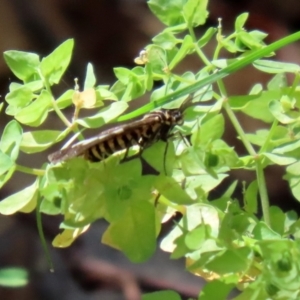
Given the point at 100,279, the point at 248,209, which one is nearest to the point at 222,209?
the point at 248,209

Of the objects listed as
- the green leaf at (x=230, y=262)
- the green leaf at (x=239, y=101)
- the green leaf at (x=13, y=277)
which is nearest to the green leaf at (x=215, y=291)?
the green leaf at (x=230, y=262)

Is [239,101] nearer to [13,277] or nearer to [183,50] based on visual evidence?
[183,50]

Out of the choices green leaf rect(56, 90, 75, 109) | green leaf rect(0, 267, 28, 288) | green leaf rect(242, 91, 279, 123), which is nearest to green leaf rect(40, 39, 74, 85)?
green leaf rect(56, 90, 75, 109)

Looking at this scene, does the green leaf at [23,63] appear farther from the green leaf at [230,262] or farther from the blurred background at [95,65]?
the blurred background at [95,65]

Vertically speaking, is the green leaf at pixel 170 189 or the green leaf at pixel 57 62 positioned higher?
the green leaf at pixel 57 62

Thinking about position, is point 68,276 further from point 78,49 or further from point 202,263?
point 202,263
